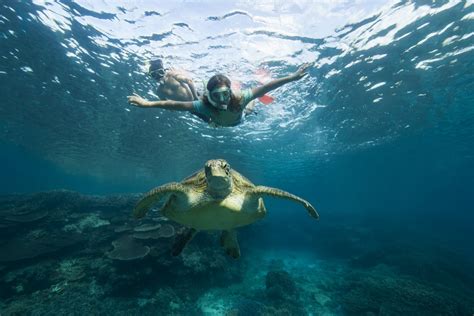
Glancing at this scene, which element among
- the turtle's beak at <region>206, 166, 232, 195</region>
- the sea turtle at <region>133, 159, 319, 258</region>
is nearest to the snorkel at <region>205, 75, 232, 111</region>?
the sea turtle at <region>133, 159, 319, 258</region>

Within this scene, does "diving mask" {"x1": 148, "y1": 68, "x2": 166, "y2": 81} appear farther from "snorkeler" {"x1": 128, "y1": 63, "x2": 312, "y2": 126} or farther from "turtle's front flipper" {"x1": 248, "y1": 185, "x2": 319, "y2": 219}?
"turtle's front flipper" {"x1": 248, "y1": 185, "x2": 319, "y2": 219}

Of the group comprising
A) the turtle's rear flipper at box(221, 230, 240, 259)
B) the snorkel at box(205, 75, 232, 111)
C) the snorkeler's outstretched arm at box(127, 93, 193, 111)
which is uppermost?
the snorkel at box(205, 75, 232, 111)

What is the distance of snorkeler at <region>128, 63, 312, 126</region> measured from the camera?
505 centimetres

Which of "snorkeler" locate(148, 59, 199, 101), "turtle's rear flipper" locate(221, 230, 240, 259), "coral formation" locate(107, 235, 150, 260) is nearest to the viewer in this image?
"turtle's rear flipper" locate(221, 230, 240, 259)

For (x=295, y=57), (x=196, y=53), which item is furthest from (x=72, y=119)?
(x=295, y=57)

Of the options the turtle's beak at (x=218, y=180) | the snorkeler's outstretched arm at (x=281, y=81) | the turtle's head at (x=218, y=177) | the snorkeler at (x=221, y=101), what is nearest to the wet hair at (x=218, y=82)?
the snorkeler at (x=221, y=101)

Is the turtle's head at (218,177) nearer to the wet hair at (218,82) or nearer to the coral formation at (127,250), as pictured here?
the wet hair at (218,82)

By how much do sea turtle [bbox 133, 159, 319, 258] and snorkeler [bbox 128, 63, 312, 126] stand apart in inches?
67.5

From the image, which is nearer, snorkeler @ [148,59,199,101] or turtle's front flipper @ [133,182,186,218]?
turtle's front flipper @ [133,182,186,218]

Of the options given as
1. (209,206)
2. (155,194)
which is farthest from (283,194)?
(155,194)

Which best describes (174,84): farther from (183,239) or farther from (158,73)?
(183,239)

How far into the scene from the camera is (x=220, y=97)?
5109 mm

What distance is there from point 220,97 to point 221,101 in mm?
113

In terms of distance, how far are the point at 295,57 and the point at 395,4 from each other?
4407 millimetres
